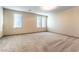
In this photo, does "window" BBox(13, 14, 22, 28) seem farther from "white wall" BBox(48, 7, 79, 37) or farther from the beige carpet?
"white wall" BBox(48, 7, 79, 37)

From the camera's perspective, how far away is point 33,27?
2.91 m

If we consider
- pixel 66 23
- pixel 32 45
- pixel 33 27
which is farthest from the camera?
pixel 66 23

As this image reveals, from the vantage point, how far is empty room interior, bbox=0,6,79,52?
2020 mm

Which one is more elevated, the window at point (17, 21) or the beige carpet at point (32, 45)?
the window at point (17, 21)

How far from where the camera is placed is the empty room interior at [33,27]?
202 cm

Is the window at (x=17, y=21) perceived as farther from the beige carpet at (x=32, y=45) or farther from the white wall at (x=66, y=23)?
the white wall at (x=66, y=23)

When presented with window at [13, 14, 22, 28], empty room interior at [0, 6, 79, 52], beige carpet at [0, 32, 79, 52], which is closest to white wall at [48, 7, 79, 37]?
empty room interior at [0, 6, 79, 52]

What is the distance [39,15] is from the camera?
2574mm

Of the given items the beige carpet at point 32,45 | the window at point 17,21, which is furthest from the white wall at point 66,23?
the window at point 17,21

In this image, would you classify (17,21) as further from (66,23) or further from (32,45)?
(66,23)

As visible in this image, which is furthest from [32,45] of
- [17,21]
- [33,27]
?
[17,21]

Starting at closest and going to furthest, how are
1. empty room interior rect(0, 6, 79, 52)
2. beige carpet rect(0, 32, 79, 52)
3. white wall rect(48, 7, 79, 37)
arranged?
empty room interior rect(0, 6, 79, 52)
beige carpet rect(0, 32, 79, 52)
white wall rect(48, 7, 79, 37)

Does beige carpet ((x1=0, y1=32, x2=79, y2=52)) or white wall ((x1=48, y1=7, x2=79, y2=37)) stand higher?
white wall ((x1=48, y1=7, x2=79, y2=37))
